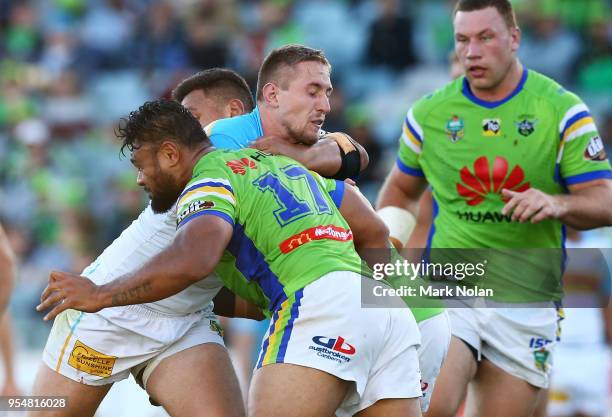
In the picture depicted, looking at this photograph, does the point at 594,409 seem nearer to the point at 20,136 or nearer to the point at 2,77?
the point at 20,136

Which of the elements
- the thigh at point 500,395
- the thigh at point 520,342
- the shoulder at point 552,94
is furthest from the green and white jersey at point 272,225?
the shoulder at point 552,94

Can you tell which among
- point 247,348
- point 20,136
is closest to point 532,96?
point 247,348

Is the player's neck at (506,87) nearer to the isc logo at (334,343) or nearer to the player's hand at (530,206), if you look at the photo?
the player's hand at (530,206)

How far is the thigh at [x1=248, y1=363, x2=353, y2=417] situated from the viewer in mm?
4699

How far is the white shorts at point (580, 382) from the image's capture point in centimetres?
934

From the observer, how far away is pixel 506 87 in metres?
6.64

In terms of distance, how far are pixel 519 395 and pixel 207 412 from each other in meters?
2.06

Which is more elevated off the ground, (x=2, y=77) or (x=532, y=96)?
(x=2, y=77)

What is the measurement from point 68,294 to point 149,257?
0.99 meters

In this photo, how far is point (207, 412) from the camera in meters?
5.41

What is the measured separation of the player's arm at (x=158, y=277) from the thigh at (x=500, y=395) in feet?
8.33

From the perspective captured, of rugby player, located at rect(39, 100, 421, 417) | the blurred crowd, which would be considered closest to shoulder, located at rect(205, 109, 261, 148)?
rugby player, located at rect(39, 100, 421, 417)

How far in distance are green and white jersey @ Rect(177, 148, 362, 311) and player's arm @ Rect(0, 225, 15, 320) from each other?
2472 millimetres

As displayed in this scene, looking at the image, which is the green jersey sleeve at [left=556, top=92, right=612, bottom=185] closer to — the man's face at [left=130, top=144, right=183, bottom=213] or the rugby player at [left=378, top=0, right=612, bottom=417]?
Answer: the rugby player at [left=378, top=0, right=612, bottom=417]
